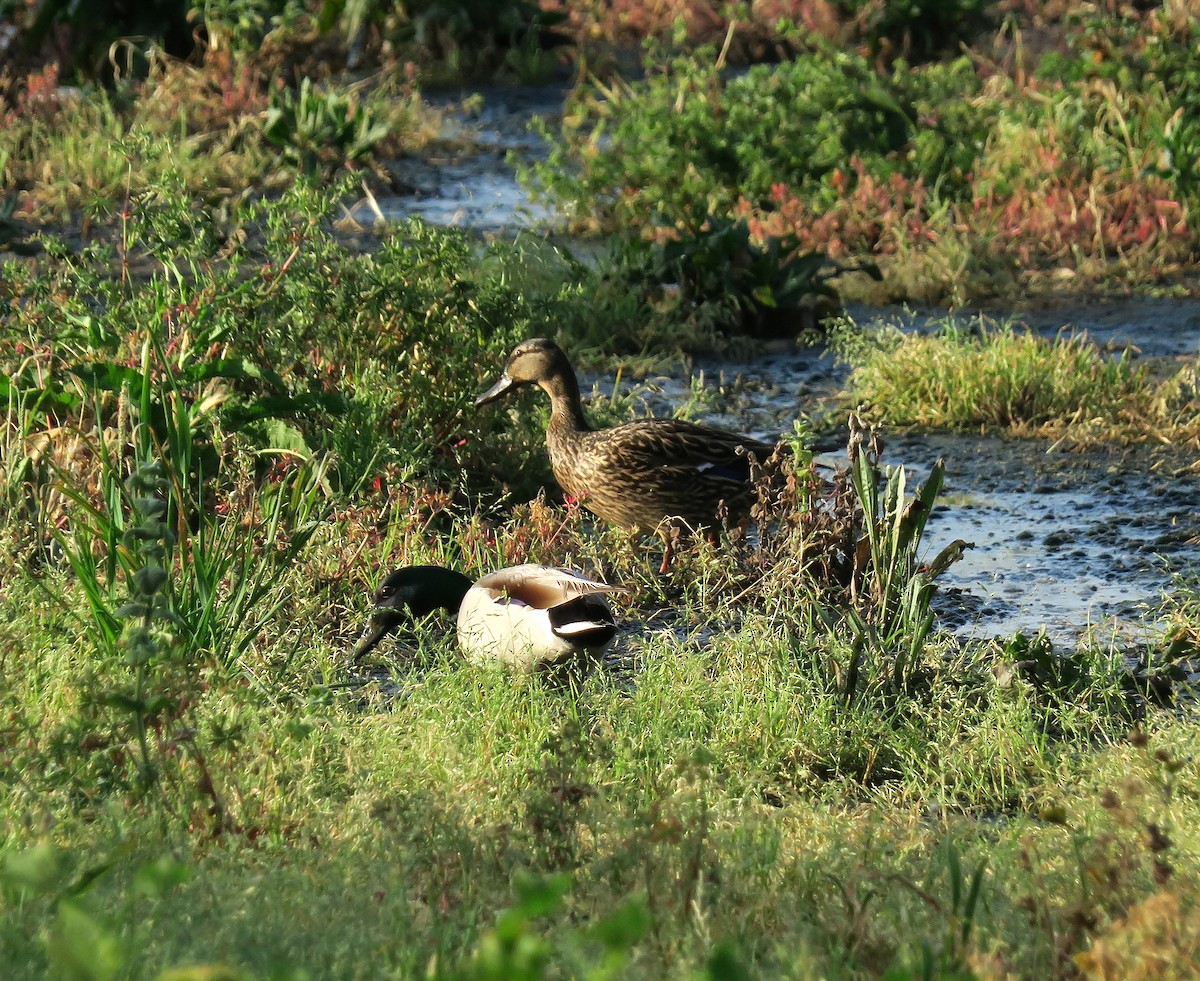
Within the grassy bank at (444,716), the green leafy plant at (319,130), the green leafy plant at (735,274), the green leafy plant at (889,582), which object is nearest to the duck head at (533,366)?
the grassy bank at (444,716)

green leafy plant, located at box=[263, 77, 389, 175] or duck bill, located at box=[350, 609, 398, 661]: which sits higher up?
green leafy plant, located at box=[263, 77, 389, 175]

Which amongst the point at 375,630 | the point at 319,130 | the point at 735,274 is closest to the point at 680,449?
the point at 375,630

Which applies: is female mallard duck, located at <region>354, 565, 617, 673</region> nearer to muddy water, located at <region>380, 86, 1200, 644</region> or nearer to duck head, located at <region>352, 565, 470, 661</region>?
duck head, located at <region>352, 565, 470, 661</region>

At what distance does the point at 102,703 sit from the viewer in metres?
3.60

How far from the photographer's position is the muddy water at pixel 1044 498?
5945mm

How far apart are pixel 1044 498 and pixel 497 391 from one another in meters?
2.29

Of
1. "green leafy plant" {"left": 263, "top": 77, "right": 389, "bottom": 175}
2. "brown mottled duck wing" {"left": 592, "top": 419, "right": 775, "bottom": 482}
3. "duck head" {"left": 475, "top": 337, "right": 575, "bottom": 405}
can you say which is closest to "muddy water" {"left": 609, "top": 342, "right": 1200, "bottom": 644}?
"brown mottled duck wing" {"left": 592, "top": 419, "right": 775, "bottom": 482}

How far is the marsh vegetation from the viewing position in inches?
126

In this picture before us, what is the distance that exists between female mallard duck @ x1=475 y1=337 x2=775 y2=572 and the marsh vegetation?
0.15m

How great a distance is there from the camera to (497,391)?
22.1 ft

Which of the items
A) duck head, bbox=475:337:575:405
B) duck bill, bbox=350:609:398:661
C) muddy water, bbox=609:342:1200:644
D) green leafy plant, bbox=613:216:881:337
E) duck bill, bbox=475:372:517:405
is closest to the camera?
duck bill, bbox=350:609:398:661

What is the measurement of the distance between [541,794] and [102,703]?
3.08 feet

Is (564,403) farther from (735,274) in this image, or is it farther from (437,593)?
(735,274)

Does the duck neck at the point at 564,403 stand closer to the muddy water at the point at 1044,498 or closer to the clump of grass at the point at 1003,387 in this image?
the muddy water at the point at 1044,498
